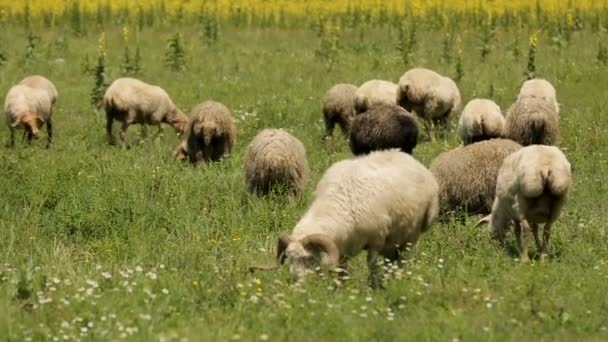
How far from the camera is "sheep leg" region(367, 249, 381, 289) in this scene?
8.41 metres

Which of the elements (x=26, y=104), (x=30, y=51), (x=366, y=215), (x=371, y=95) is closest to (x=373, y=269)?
(x=366, y=215)

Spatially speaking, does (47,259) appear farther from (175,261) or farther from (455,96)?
(455,96)

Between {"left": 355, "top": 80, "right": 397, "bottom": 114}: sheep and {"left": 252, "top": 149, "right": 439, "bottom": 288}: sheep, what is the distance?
27.1ft

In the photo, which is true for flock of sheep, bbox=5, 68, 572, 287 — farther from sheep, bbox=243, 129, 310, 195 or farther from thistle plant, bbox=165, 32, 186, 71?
thistle plant, bbox=165, 32, 186, 71

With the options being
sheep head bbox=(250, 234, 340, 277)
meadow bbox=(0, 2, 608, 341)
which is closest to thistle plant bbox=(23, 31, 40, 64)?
meadow bbox=(0, 2, 608, 341)

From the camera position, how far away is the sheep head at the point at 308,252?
26.1 ft

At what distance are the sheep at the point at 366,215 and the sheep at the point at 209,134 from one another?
6.32 meters

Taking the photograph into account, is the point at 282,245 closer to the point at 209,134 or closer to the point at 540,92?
the point at 540,92

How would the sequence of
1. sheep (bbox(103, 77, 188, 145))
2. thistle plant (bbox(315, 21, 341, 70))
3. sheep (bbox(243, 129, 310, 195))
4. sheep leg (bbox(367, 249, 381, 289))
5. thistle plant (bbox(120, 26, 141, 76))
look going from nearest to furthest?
sheep leg (bbox(367, 249, 381, 289)) → sheep (bbox(243, 129, 310, 195)) → sheep (bbox(103, 77, 188, 145)) → thistle plant (bbox(120, 26, 141, 76)) → thistle plant (bbox(315, 21, 341, 70))

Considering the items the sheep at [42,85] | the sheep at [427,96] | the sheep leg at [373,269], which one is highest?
the sheep leg at [373,269]

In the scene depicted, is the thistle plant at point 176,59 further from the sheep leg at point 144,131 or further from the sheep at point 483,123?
the sheep at point 483,123

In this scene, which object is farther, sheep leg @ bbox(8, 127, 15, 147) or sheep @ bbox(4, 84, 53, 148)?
sheep @ bbox(4, 84, 53, 148)

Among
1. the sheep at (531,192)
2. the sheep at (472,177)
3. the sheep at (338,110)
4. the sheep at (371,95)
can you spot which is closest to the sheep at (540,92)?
the sheep at (472,177)

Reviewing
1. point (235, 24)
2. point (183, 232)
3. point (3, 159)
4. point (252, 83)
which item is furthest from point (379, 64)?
point (183, 232)
